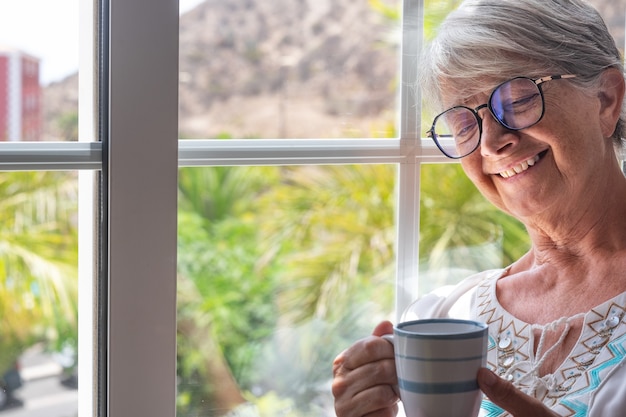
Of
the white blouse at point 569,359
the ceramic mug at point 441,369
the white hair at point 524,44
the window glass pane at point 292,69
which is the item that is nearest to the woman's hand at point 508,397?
the ceramic mug at point 441,369

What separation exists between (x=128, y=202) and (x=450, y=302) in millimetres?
612

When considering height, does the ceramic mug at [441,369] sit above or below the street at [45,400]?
above

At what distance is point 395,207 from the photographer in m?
1.47

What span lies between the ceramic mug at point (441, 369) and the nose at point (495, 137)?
15.8 inches

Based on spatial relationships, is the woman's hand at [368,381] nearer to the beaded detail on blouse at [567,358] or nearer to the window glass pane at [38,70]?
the beaded detail on blouse at [567,358]

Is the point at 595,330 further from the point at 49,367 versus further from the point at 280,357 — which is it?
the point at 49,367

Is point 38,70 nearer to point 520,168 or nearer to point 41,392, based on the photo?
point 41,392

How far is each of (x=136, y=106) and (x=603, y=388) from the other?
79 cm

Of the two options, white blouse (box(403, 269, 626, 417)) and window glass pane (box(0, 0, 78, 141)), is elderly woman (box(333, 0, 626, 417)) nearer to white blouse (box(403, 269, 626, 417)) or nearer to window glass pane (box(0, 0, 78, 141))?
white blouse (box(403, 269, 626, 417))

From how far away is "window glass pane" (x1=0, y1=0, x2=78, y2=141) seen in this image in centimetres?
110

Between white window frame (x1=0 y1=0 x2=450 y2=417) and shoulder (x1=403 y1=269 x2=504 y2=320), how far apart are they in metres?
0.47

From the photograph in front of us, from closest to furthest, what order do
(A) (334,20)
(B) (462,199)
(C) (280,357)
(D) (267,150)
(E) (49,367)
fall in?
(E) (49,367) → (D) (267,150) → (C) (280,357) → (A) (334,20) → (B) (462,199)

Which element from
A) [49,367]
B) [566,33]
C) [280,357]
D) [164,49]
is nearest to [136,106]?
[164,49]

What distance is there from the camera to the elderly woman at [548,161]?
45.3 inches
